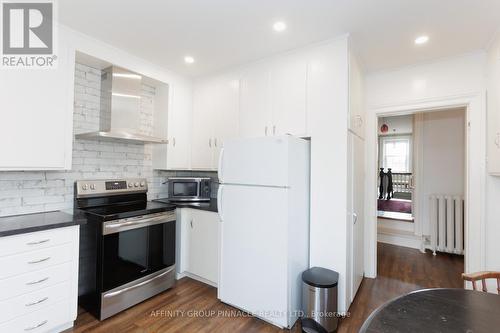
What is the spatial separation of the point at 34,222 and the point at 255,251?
1826 mm

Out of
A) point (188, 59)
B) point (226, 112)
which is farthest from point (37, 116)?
point (226, 112)

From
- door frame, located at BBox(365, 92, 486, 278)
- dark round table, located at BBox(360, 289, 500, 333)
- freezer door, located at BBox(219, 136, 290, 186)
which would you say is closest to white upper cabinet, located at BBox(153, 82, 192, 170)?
freezer door, located at BBox(219, 136, 290, 186)

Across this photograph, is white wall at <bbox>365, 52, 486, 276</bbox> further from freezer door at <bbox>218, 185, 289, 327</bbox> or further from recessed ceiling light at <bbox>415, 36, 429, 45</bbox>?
freezer door at <bbox>218, 185, 289, 327</bbox>

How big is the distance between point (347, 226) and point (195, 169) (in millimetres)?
2120

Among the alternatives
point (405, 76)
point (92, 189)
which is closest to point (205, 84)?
point (92, 189)

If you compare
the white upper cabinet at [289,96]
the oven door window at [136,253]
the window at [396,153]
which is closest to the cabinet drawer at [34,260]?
the oven door window at [136,253]

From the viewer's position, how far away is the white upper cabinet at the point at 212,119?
305 cm

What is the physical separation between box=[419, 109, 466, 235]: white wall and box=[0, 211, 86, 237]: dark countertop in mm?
5024

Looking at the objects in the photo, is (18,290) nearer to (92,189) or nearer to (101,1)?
(92,189)

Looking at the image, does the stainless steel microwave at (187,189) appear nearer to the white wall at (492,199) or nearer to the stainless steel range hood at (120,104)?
the stainless steel range hood at (120,104)

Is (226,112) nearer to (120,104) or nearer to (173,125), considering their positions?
(173,125)

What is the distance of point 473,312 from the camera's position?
1.08 m

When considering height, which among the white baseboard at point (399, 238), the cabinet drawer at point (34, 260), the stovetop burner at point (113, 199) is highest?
the stovetop burner at point (113, 199)

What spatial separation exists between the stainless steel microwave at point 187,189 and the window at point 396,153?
201 inches
